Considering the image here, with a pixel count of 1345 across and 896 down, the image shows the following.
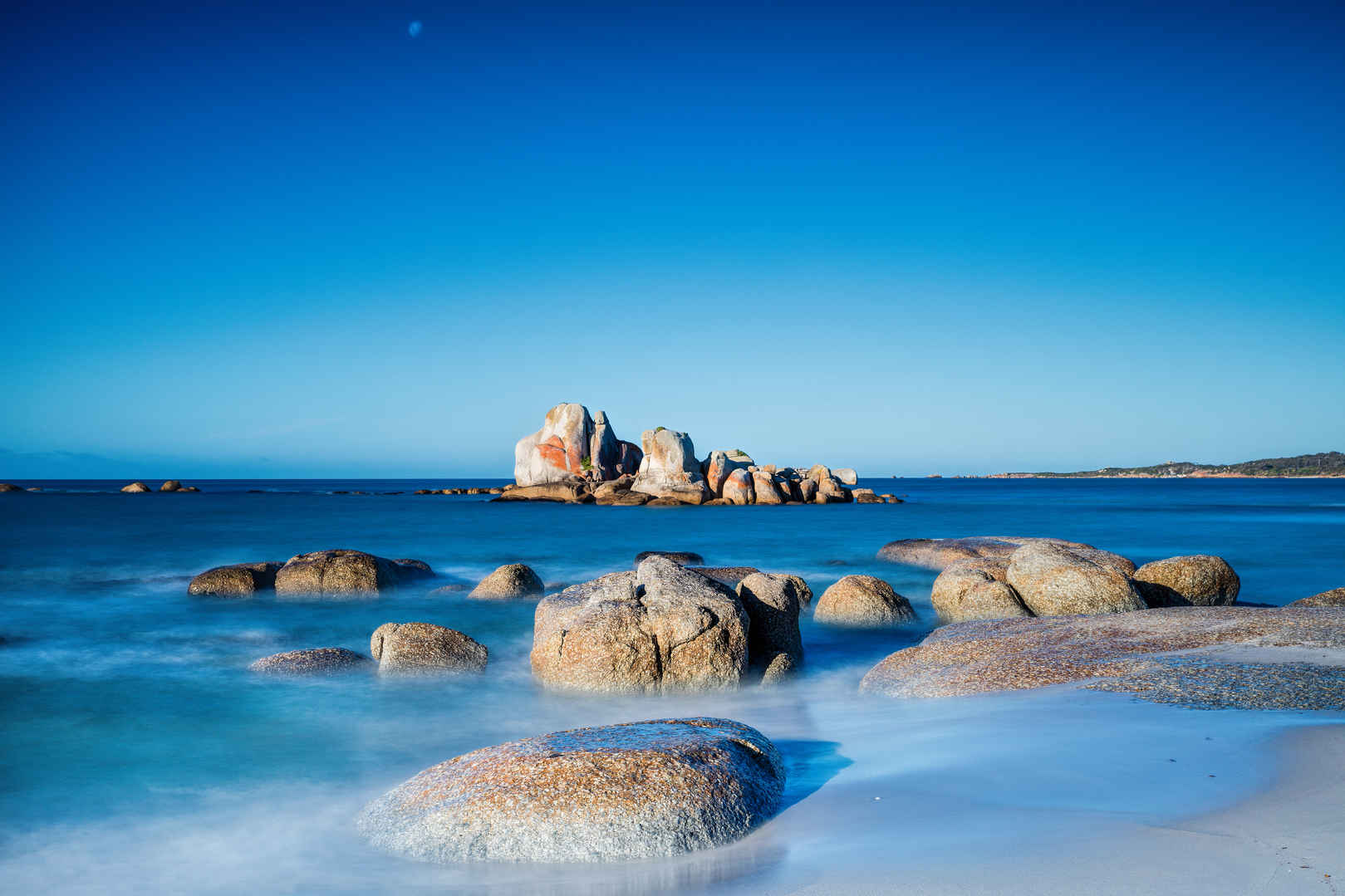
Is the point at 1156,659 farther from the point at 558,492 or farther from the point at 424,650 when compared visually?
the point at 558,492

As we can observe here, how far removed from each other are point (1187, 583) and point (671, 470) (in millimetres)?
47531

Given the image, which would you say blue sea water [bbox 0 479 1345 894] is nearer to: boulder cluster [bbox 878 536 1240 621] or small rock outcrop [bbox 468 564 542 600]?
small rock outcrop [bbox 468 564 542 600]

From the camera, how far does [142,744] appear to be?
8.26 metres

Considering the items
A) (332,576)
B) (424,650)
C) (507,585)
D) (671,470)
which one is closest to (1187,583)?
(424,650)

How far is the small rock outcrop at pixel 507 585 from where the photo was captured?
1658cm

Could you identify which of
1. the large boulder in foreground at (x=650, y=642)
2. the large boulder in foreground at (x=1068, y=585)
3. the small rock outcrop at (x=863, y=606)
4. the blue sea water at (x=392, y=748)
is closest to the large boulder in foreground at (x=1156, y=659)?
the blue sea water at (x=392, y=748)

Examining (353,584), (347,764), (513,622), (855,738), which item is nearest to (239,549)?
(353,584)

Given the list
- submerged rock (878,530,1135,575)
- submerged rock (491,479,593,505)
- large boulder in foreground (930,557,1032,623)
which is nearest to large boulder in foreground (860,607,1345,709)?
large boulder in foreground (930,557,1032,623)

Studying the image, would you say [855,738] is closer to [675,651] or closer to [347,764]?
[675,651]

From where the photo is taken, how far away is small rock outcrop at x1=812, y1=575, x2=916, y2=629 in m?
13.8

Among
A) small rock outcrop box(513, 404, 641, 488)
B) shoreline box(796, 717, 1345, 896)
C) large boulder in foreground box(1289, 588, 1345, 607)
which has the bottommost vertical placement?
large boulder in foreground box(1289, 588, 1345, 607)

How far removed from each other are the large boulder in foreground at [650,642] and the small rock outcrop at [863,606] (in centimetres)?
473

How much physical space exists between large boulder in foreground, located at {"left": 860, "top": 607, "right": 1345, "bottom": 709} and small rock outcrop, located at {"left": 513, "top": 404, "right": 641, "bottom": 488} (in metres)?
53.7

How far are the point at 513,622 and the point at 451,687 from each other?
4512 millimetres
